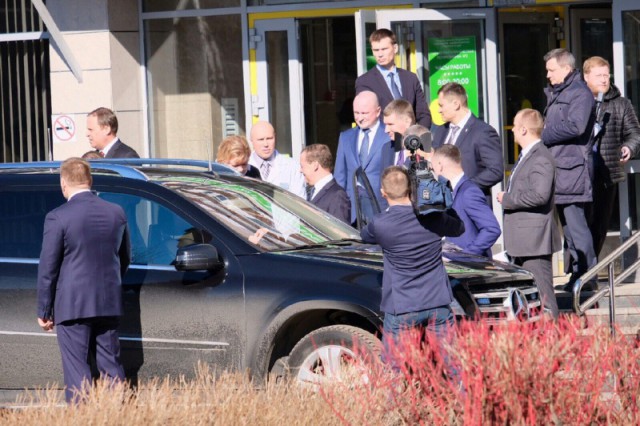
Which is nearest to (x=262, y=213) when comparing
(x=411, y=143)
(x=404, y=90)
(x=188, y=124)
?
(x=411, y=143)

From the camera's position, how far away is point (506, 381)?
5625 millimetres

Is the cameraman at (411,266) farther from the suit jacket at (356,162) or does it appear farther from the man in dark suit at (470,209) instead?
the suit jacket at (356,162)

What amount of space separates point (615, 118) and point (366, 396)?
277 inches

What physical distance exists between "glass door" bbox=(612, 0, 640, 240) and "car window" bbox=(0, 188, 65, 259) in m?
6.68

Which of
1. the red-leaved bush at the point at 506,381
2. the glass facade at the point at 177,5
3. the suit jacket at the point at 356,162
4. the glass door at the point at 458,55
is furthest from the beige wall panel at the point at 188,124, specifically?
the red-leaved bush at the point at 506,381

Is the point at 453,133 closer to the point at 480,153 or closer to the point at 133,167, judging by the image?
the point at 480,153

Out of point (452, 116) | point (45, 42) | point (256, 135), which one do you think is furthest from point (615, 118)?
point (45, 42)

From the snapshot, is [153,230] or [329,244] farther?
[329,244]

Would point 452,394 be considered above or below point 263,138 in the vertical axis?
below

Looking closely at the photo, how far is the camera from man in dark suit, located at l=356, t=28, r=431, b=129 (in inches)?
475

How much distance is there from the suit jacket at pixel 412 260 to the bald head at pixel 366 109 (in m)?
3.43

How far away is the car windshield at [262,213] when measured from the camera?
8516mm

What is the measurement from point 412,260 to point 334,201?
2.91 meters

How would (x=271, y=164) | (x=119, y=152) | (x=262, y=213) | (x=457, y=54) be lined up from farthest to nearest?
(x=457, y=54) < (x=271, y=164) < (x=119, y=152) < (x=262, y=213)
